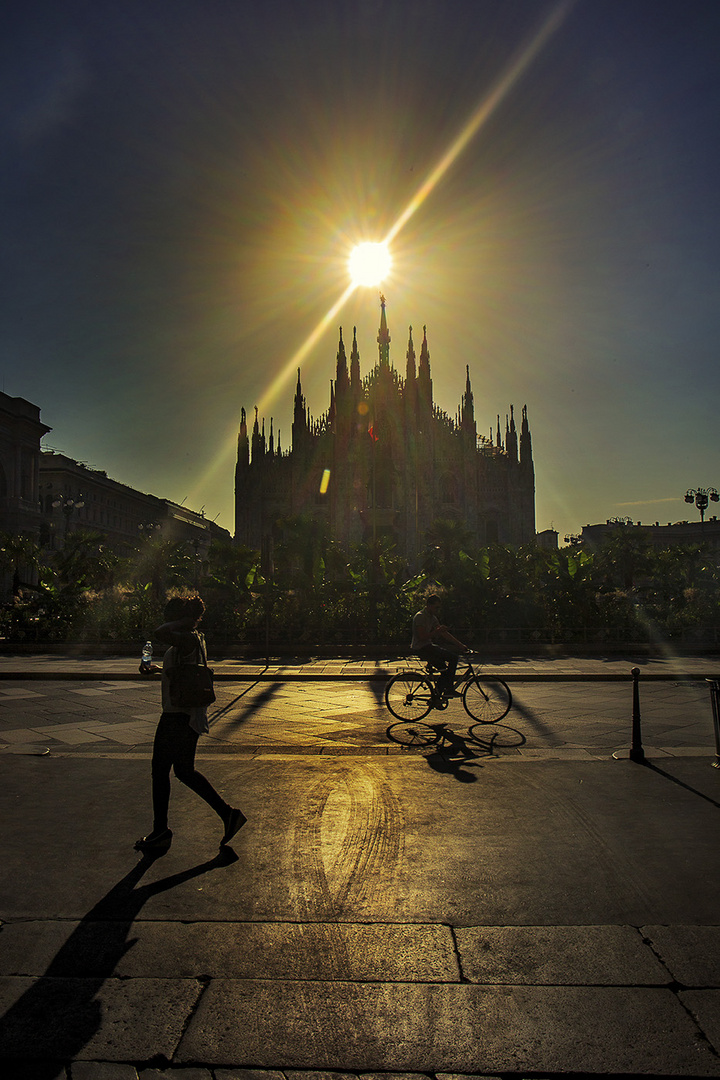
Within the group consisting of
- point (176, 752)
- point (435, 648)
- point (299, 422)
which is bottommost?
point (176, 752)

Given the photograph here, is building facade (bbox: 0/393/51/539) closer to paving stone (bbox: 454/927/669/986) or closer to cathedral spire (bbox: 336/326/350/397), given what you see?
cathedral spire (bbox: 336/326/350/397)

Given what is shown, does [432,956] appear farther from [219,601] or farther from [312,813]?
[219,601]

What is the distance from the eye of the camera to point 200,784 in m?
4.53

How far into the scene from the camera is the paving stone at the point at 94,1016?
2.52 metres

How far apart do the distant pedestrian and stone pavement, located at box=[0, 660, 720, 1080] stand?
16 cm

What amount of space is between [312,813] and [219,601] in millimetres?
16430

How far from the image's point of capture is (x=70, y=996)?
284cm

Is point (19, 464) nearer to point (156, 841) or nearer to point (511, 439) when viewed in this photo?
point (511, 439)

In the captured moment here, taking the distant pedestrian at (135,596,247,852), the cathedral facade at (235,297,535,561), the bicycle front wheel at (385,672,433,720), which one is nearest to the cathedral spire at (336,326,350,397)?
the cathedral facade at (235,297,535,561)

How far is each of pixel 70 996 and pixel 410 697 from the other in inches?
233

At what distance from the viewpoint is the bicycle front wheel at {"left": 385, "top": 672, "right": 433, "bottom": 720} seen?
8.53 metres

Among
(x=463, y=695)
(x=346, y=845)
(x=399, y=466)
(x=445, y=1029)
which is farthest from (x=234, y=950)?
(x=399, y=466)

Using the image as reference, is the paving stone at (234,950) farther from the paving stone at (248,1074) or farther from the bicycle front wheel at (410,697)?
the bicycle front wheel at (410,697)

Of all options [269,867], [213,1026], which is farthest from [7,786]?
[213,1026]
